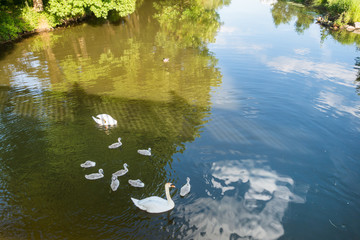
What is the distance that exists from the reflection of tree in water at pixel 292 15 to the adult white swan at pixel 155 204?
3203cm

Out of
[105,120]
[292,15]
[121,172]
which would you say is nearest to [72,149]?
[105,120]

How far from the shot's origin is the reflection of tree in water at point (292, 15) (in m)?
36.8

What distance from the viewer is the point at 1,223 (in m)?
8.09

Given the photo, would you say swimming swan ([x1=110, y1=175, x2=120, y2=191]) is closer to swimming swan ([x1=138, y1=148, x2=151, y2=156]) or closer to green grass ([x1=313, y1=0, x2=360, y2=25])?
swimming swan ([x1=138, y1=148, x2=151, y2=156])

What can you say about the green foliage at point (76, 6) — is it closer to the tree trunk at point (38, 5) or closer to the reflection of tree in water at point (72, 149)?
the tree trunk at point (38, 5)

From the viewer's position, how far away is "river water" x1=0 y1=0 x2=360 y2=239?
8375mm

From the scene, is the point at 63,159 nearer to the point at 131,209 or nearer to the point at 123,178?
the point at 123,178

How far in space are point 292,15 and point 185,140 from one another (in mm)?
39167

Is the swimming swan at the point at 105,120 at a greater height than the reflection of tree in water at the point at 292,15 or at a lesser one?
lesser

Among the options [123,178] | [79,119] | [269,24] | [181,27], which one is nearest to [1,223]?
[123,178]

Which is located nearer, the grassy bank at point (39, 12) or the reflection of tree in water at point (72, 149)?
the reflection of tree in water at point (72, 149)

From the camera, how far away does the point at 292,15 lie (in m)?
42.1

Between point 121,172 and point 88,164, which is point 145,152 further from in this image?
point 88,164

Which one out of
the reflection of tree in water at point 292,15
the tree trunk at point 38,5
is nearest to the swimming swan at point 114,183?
the tree trunk at point 38,5
